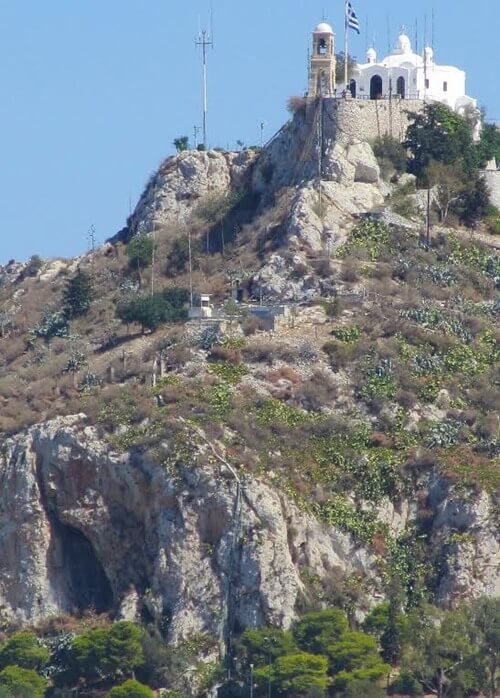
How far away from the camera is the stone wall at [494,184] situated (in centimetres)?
9500

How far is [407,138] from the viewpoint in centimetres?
9425

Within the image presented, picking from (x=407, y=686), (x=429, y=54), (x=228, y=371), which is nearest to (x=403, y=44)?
(x=429, y=54)

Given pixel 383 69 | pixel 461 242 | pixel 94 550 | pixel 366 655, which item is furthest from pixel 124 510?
pixel 383 69

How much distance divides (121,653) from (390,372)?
12180 mm

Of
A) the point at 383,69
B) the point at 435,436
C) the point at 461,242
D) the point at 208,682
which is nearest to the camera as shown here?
the point at 208,682

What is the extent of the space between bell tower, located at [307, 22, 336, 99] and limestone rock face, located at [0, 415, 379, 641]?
17.0 meters

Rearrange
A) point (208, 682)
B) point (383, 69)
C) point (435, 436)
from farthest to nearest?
point (383, 69) → point (435, 436) → point (208, 682)

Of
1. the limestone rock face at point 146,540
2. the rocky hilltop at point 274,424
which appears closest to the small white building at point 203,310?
the rocky hilltop at point 274,424

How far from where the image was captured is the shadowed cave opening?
80312 mm

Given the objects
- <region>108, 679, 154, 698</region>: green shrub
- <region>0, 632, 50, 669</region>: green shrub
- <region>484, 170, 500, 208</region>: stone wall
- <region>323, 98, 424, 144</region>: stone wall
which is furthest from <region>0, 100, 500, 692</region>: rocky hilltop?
<region>484, 170, 500, 208</region>: stone wall

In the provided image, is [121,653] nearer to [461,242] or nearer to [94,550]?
[94,550]

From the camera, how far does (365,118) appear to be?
93.8 metres

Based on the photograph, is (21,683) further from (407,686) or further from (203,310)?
(203,310)

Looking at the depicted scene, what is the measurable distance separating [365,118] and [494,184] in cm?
479
